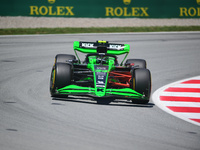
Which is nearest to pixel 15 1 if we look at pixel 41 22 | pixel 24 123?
pixel 41 22

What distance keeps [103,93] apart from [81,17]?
16.3 meters

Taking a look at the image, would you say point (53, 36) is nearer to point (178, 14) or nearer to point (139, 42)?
point (139, 42)

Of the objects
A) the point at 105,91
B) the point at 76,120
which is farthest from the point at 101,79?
the point at 76,120

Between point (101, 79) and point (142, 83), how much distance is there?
0.75 m

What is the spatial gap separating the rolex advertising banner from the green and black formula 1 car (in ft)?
45.1

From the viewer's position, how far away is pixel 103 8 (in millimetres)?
23469

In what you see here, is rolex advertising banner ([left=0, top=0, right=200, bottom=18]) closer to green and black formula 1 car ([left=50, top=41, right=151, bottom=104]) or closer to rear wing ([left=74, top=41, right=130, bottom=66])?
rear wing ([left=74, top=41, right=130, bottom=66])

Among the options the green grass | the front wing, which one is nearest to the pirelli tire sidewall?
Answer: the front wing

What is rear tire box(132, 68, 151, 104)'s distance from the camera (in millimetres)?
7734

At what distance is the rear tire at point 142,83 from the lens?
773 centimetres

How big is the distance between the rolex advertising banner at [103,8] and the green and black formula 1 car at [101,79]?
1376 centimetres

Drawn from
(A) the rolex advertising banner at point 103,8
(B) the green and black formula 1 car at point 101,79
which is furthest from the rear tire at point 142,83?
(A) the rolex advertising banner at point 103,8

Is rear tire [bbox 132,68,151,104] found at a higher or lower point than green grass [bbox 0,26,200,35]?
lower

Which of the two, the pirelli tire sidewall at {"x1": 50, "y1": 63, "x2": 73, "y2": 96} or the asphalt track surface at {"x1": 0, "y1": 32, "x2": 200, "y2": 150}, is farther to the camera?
the pirelli tire sidewall at {"x1": 50, "y1": 63, "x2": 73, "y2": 96}
